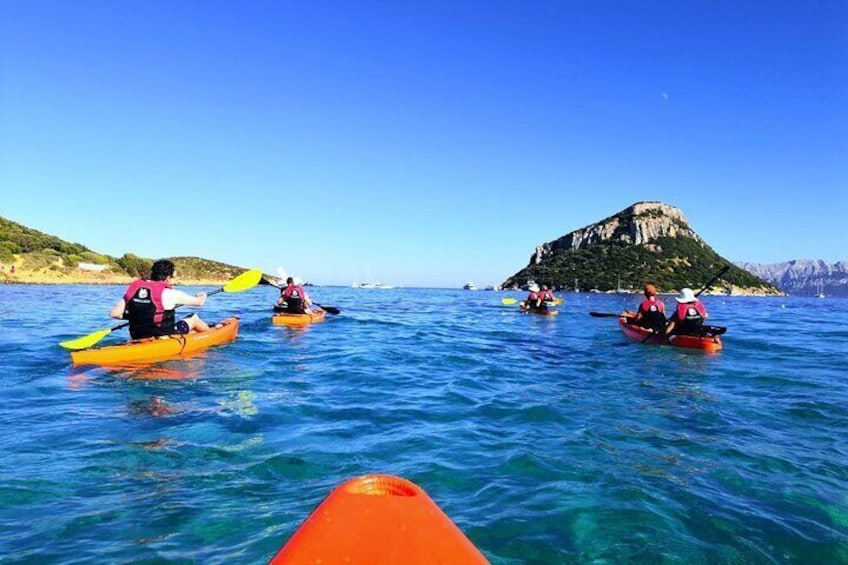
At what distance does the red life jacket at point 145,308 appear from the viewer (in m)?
12.4

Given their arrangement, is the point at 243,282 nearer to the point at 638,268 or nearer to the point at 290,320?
the point at 290,320

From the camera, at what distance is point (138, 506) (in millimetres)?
4539

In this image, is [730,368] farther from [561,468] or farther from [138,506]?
[138,506]

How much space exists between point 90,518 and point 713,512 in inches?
217

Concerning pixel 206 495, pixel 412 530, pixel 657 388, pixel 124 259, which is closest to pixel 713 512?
pixel 412 530

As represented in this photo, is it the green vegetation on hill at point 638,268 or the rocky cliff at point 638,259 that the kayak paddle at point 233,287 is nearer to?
the rocky cliff at point 638,259

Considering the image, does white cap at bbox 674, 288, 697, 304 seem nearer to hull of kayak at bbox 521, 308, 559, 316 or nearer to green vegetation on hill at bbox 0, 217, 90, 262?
hull of kayak at bbox 521, 308, 559, 316

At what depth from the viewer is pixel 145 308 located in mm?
12445

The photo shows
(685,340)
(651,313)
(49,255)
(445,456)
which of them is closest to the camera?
(445,456)

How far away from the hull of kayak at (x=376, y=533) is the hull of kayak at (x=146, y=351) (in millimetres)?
10599

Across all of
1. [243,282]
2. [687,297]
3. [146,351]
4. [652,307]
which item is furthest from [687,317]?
[146,351]

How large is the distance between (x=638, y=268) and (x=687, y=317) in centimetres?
14284

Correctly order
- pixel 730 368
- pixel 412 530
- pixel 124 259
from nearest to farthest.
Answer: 1. pixel 412 530
2. pixel 730 368
3. pixel 124 259

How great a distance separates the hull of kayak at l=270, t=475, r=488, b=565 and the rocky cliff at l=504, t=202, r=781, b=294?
459 ft
